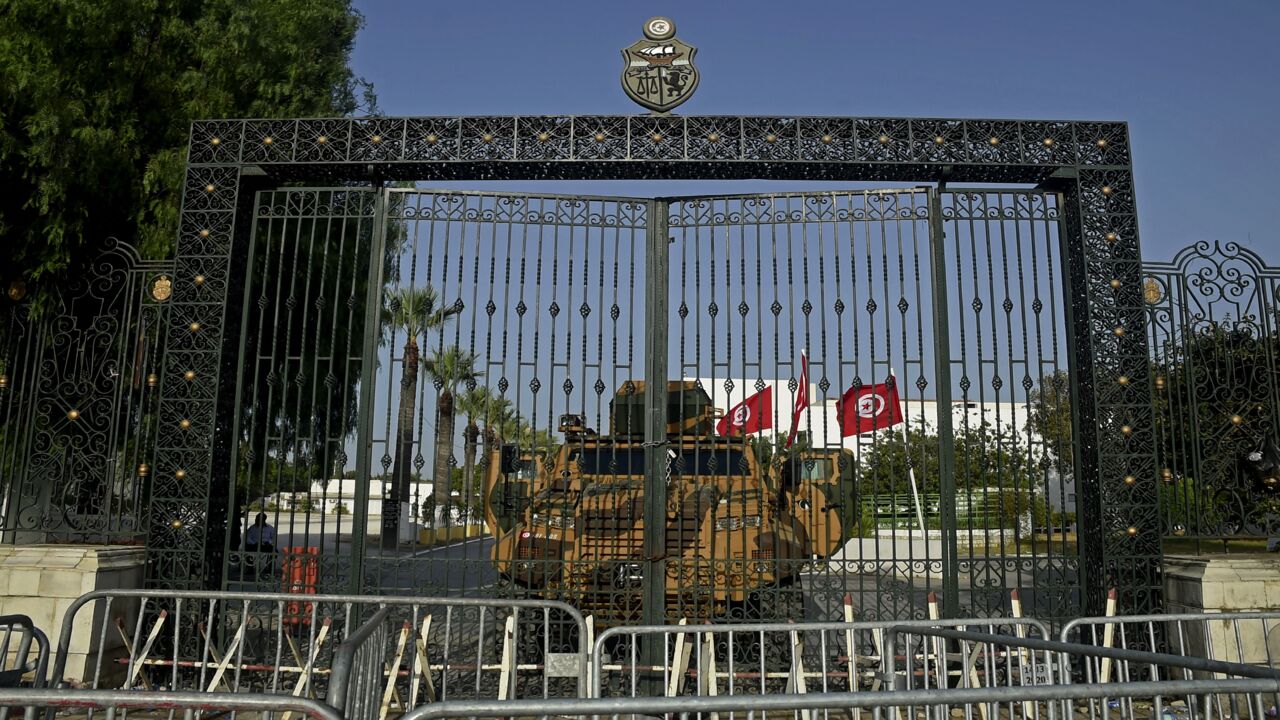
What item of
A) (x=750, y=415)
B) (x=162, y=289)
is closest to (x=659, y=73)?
(x=750, y=415)

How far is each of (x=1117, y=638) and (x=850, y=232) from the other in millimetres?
4026

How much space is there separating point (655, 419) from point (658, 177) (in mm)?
2260

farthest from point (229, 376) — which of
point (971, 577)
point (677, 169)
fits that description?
point (971, 577)

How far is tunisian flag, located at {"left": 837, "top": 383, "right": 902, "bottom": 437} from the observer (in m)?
8.05

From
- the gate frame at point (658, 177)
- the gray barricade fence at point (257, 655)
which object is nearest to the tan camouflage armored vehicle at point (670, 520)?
the gray barricade fence at point (257, 655)

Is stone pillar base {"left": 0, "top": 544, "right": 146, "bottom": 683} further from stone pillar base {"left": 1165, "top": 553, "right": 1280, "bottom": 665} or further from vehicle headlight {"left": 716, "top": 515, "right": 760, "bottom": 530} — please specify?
stone pillar base {"left": 1165, "top": 553, "right": 1280, "bottom": 665}

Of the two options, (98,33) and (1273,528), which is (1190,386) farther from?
(98,33)

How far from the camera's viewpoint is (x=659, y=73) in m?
8.36

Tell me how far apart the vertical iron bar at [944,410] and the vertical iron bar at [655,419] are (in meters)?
2.26

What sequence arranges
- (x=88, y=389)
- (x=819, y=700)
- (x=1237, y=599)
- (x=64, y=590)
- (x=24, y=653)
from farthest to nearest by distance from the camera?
(x=88, y=389) < (x=64, y=590) < (x=1237, y=599) < (x=24, y=653) < (x=819, y=700)

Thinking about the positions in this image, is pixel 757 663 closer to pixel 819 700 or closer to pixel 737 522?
pixel 737 522

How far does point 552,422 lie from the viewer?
8.15 m

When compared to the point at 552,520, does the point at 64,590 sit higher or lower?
lower

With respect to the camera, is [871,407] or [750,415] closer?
[871,407]
